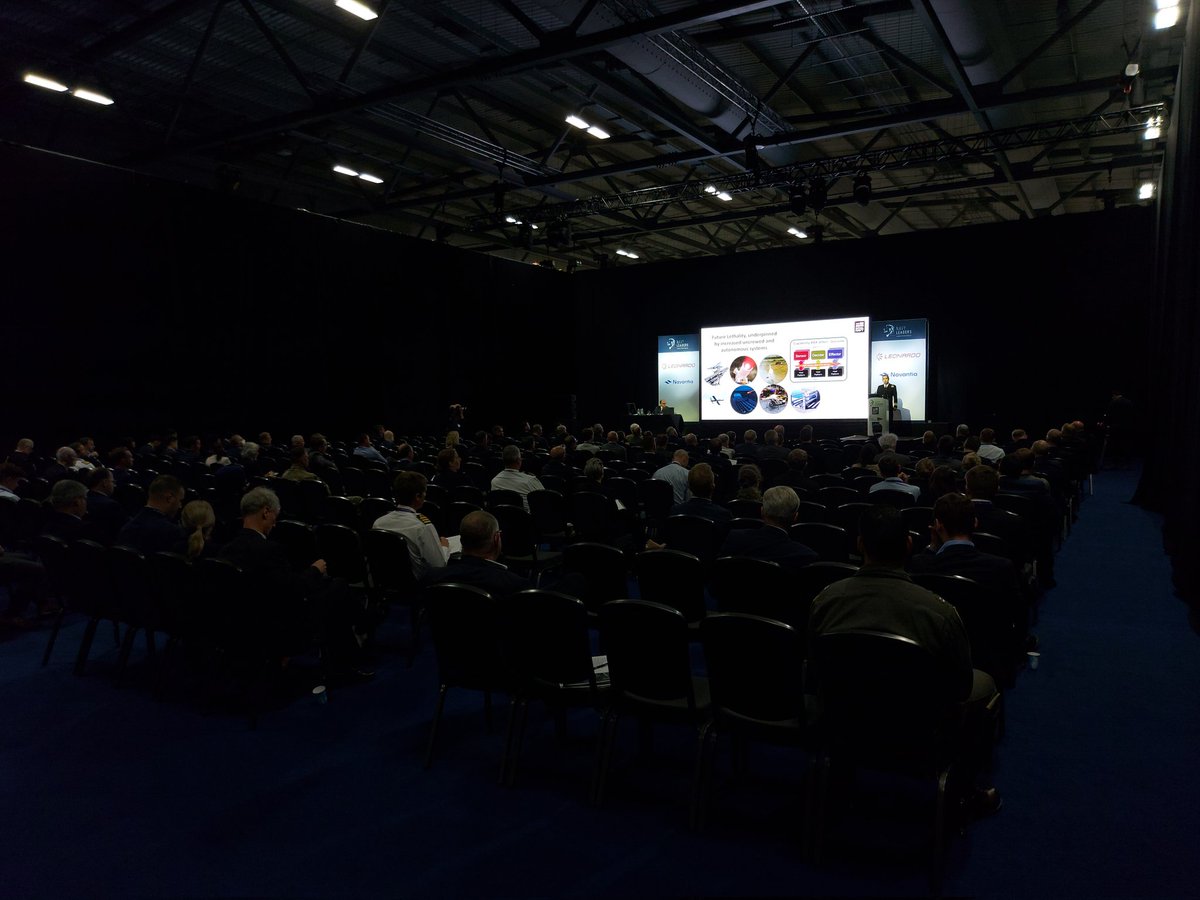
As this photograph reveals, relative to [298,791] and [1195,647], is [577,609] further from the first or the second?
[1195,647]

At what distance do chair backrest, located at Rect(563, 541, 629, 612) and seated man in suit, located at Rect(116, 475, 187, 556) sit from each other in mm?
2721

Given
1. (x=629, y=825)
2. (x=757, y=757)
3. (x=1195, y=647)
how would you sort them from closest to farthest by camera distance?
1. (x=629, y=825)
2. (x=757, y=757)
3. (x=1195, y=647)

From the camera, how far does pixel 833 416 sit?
58.0ft

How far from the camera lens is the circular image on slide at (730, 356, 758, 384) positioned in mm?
18844

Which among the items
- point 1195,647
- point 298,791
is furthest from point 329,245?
point 1195,647

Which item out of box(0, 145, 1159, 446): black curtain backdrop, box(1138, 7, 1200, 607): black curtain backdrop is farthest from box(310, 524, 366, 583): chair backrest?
box(0, 145, 1159, 446): black curtain backdrop

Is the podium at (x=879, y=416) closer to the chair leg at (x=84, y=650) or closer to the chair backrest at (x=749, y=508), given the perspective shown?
the chair backrest at (x=749, y=508)

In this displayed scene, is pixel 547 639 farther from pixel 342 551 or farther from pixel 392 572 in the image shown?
pixel 342 551

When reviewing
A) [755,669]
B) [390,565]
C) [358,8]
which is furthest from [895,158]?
[755,669]

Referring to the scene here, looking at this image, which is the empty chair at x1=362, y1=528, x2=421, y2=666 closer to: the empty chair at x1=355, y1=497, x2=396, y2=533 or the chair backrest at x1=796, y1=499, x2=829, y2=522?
the empty chair at x1=355, y1=497, x2=396, y2=533

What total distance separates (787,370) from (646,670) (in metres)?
16.2

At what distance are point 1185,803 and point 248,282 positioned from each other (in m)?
16.4

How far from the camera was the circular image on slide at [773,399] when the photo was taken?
1842 centimetres

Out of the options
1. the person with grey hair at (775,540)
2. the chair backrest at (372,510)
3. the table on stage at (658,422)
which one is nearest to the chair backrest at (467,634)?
the person with grey hair at (775,540)
